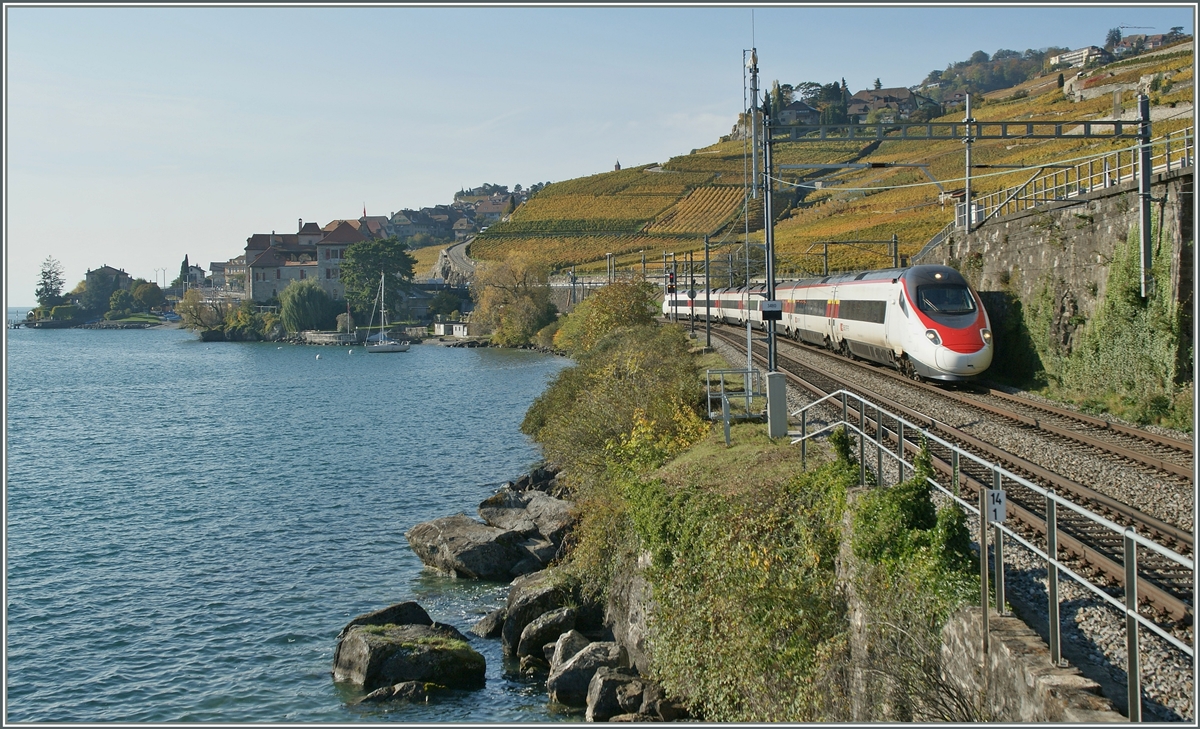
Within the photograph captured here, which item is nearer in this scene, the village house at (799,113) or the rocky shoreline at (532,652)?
the rocky shoreline at (532,652)

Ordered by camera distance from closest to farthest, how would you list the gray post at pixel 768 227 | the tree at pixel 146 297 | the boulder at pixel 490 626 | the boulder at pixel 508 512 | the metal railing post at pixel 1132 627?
1. the metal railing post at pixel 1132 627
2. the gray post at pixel 768 227
3. the boulder at pixel 490 626
4. the boulder at pixel 508 512
5. the tree at pixel 146 297

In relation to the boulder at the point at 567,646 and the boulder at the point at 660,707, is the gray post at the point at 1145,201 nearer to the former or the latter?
the boulder at the point at 567,646

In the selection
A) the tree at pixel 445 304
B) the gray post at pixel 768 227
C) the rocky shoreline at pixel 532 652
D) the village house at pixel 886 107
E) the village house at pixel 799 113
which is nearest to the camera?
the rocky shoreline at pixel 532 652

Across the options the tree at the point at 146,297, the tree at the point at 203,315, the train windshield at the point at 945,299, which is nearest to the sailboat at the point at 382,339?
the tree at the point at 203,315

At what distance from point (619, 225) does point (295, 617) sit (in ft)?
393

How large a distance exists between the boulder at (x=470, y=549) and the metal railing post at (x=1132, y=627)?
18.2 meters

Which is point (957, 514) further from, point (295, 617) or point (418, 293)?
point (418, 293)

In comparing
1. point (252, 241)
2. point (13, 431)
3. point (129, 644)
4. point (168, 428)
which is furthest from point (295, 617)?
point (252, 241)

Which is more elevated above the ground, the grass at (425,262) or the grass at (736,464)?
the grass at (425,262)

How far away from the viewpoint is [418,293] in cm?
13588

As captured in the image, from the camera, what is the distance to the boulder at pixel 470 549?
23.3 meters

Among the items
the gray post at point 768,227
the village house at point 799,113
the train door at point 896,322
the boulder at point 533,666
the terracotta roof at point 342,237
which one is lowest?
the boulder at point 533,666

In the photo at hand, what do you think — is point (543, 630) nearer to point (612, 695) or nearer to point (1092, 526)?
point (612, 695)

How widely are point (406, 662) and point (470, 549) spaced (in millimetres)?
6303
